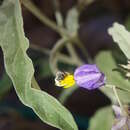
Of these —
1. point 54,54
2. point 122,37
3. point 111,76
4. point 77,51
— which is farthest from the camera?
point 77,51

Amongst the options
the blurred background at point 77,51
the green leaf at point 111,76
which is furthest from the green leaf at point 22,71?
the blurred background at point 77,51

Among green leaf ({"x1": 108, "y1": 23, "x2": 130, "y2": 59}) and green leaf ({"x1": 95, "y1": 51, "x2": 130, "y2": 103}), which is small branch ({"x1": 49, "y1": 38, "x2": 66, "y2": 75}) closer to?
green leaf ({"x1": 95, "y1": 51, "x2": 130, "y2": 103})

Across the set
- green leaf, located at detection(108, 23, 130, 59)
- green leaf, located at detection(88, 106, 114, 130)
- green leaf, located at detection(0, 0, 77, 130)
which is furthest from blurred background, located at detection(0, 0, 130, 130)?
green leaf, located at detection(0, 0, 77, 130)

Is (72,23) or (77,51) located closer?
(72,23)

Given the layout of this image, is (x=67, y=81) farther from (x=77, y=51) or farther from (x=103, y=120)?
(x=77, y=51)

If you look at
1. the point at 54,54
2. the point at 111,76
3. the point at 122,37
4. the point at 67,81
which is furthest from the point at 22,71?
the point at 54,54

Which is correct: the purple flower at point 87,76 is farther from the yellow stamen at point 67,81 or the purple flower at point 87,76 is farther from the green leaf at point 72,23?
the green leaf at point 72,23

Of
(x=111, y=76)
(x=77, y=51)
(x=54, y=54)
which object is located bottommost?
(x=77, y=51)
